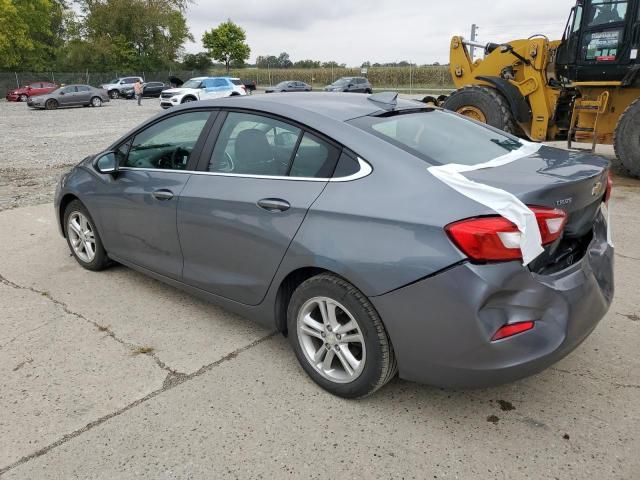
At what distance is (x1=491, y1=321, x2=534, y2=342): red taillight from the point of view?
7.28ft

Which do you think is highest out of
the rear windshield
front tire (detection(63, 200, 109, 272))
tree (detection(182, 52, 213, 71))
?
tree (detection(182, 52, 213, 71))

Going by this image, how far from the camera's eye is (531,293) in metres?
2.25

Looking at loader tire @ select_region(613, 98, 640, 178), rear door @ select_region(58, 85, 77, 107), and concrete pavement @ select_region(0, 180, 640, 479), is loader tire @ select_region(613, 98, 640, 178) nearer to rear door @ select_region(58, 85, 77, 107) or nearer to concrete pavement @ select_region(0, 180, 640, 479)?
concrete pavement @ select_region(0, 180, 640, 479)

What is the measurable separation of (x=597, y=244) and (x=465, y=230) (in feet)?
3.50

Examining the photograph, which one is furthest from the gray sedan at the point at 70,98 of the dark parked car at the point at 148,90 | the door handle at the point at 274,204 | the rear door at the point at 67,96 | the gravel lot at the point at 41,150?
the door handle at the point at 274,204

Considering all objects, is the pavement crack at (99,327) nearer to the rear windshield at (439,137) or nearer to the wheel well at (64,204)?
the wheel well at (64,204)

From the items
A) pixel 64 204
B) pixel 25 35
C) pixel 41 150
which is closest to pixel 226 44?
pixel 25 35

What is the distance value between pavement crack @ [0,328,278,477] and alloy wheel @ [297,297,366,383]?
605 millimetres

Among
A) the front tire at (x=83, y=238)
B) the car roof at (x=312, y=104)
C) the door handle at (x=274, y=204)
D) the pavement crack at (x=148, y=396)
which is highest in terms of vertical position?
the car roof at (x=312, y=104)

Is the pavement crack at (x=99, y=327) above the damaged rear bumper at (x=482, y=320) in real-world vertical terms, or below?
below

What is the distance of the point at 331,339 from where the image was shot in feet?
8.93

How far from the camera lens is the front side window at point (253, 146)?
2.98 meters

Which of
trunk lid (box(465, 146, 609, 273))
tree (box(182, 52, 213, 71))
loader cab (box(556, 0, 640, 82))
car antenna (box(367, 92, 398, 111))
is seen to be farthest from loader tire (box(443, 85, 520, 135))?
tree (box(182, 52, 213, 71))

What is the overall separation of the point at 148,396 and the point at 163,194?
53.6 inches
